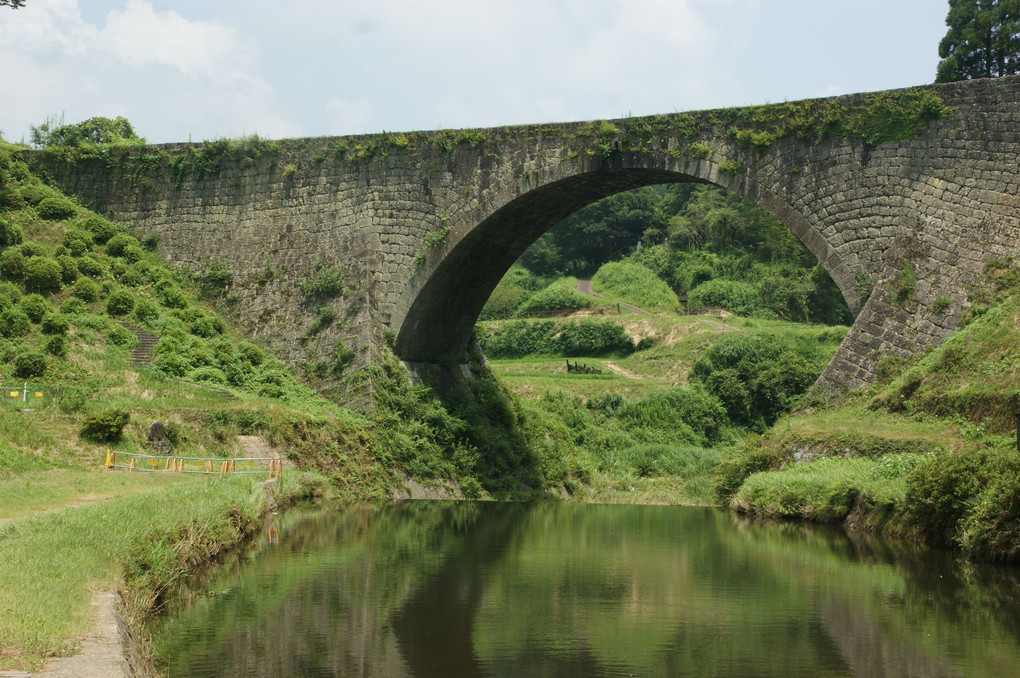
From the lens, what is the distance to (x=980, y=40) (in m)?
48.9

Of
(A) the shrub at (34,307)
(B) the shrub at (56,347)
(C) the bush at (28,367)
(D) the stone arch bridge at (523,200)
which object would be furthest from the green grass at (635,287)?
(C) the bush at (28,367)

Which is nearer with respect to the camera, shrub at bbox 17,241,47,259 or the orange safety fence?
the orange safety fence

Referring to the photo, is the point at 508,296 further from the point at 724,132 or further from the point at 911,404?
the point at 911,404

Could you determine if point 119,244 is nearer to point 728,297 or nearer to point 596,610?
point 596,610

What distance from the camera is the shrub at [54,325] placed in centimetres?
2609

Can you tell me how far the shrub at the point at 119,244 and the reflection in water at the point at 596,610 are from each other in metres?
17.3

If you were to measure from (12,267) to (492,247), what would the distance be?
474 inches

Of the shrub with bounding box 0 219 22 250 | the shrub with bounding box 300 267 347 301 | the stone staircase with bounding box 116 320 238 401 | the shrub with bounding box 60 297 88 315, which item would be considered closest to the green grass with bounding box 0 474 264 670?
the stone staircase with bounding box 116 320 238 401

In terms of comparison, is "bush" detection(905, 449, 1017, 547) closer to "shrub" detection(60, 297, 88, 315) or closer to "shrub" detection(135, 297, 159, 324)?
"shrub" detection(135, 297, 159, 324)

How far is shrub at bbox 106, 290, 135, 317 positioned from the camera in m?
28.2

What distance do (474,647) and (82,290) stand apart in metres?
22.6

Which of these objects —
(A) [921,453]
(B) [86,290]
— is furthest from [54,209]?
(A) [921,453]

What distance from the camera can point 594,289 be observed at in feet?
229

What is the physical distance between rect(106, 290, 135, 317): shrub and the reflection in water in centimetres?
1419
